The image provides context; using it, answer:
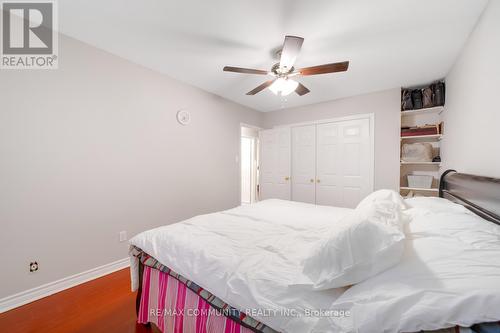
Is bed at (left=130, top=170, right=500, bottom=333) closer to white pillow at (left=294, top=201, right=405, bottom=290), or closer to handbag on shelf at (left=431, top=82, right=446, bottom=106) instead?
white pillow at (left=294, top=201, right=405, bottom=290)

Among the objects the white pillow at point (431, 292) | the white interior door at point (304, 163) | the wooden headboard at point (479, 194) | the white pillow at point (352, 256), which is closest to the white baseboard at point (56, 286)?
the white pillow at point (352, 256)

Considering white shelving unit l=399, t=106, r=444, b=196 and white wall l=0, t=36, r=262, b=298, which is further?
white shelving unit l=399, t=106, r=444, b=196

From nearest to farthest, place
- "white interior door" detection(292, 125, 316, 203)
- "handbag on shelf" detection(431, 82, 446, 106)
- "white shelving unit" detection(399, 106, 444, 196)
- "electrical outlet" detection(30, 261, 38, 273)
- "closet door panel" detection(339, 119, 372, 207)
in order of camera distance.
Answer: "electrical outlet" detection(30, 261, 38, 273) → "handbag on shelf" detection(431, 82, 446, 106) → "white shelving unit" detection(399, 106, 444, 196) → "closet door panel" detection(339, 119, 372, 207) → "white interior door" detection(292, 125, 316, 203)

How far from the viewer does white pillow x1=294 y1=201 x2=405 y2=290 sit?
2.43 feet

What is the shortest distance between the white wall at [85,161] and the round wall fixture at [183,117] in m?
0.08

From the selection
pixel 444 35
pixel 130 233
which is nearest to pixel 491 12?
pixel 444 35

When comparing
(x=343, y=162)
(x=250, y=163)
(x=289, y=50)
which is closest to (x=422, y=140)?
(x=343, y=162)

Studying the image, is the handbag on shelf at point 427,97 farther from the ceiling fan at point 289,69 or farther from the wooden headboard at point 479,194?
the ceiling fan at point 289,69

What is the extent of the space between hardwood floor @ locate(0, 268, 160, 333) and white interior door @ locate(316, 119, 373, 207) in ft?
10.5

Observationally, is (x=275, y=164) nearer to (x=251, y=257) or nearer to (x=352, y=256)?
(x=251, y=257)

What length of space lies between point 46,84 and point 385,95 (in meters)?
4.39

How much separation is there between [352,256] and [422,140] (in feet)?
10.9

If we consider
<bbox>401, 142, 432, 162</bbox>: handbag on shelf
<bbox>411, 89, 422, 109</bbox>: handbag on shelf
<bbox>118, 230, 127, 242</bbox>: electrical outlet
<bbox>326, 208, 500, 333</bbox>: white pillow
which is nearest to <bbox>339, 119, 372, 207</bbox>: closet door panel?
<bbox>401, 142, 432, 162</bbox>: handbag on shelf

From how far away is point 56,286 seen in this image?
180 cm
